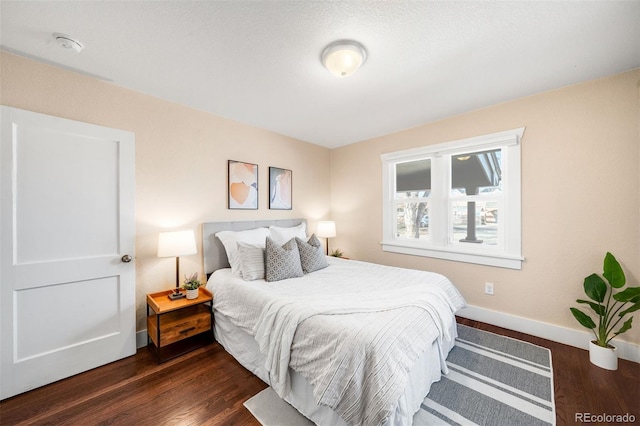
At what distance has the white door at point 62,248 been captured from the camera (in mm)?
1729

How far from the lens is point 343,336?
1386 millimetres

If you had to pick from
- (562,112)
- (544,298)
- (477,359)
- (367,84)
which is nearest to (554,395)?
(477,359)

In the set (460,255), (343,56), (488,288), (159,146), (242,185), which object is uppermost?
(343,56)

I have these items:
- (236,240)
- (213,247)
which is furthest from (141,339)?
(236,240)

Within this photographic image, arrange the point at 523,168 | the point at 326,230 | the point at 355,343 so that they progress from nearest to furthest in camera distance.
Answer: the point at 355,343
the point at 523,168
the point at 326,230

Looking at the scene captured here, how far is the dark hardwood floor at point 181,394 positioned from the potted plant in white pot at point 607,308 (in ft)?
0.39

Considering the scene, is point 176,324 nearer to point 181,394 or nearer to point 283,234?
point 181,394

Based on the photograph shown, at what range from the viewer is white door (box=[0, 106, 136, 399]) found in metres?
1.73

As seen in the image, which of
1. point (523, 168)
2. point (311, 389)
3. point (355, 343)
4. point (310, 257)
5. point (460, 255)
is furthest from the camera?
point (460, 255)

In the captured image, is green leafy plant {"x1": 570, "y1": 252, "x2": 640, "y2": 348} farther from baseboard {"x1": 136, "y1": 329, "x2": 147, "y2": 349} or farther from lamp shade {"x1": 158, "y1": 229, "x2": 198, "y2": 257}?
baseboard {"x1": 136, "y1": 329, "x2": 147, "y2": 349}

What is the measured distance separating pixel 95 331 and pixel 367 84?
10.4 ft

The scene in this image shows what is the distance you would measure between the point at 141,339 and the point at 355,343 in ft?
7.30

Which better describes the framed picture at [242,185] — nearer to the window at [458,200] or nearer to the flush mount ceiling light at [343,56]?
the flush mount ceiling light at [343,56]

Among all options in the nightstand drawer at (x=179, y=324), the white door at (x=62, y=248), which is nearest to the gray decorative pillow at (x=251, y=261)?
the nightstand drawer at (x=179, y=324)
